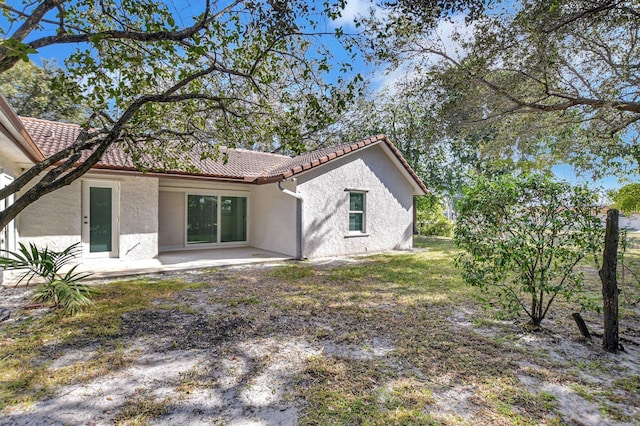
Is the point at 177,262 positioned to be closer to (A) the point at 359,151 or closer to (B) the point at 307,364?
(B) the point at 307,364

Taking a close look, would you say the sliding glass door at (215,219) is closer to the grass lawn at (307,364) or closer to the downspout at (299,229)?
the downspout at (299,229)

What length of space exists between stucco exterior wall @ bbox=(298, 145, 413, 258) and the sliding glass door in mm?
4445

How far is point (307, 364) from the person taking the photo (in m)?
4.02

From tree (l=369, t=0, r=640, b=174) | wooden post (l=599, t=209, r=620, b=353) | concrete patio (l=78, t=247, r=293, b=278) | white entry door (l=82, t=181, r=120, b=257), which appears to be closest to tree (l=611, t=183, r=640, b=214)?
tree (l=369, t=0, r=640, b=174)

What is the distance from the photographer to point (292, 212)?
1219 cm

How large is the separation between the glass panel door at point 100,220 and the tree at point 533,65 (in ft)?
33.3

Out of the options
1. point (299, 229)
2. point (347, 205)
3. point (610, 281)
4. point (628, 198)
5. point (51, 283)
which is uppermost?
point (628, 198)

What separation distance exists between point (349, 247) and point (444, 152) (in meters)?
13.0

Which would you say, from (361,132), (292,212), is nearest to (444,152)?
(361,132)

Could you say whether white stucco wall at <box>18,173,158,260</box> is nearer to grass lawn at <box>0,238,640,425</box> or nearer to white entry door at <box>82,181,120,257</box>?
white entry door at <box>82,181,120,257</box>

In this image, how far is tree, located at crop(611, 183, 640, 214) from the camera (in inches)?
378

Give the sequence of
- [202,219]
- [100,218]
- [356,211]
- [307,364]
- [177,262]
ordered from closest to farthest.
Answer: [307,364] → [100,218] → [177,262] → [356,211] → [202,219]

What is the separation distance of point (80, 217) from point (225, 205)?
5616 mm

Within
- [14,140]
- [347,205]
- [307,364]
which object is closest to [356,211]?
[347,205]
